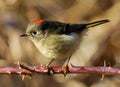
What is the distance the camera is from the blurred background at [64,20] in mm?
6734

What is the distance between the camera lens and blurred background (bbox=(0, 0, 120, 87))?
22.1 ft

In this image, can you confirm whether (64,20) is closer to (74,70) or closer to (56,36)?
(56,36)

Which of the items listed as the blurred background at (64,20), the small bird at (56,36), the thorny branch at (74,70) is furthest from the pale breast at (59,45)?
the blurred background at (64,20)

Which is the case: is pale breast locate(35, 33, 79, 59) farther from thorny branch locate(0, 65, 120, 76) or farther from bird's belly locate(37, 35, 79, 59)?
thorny branch locate(0, 65, 120, 76)

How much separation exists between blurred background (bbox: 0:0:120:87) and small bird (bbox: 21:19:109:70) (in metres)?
1.77

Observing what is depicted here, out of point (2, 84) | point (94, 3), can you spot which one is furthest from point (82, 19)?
point (2, 84)

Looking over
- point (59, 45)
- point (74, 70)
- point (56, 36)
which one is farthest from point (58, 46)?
point (74, 70)

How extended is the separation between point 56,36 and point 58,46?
8.3 inches

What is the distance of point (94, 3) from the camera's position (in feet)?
24.1

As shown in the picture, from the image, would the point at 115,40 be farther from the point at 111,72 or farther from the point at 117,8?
the point at 111,72

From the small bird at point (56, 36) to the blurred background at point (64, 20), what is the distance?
69.7 inches

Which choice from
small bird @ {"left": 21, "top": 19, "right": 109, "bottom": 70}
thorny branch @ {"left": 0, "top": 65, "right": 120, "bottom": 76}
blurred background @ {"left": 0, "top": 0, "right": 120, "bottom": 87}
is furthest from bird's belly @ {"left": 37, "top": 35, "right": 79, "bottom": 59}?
blurred background @ {"left": 0, "top": 0, "right": 120, "bottom": 87}

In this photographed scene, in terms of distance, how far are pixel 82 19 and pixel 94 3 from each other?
377 mm

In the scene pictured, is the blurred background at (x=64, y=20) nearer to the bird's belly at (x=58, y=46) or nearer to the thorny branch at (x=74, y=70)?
the bird's belly at (x=58, y=46)
